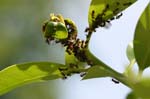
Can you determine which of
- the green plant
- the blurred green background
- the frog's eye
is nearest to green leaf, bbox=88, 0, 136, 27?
the green plant

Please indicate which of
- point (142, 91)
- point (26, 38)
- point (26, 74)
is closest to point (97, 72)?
point (142, 91)

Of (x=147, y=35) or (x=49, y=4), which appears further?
(x=49, y=4)

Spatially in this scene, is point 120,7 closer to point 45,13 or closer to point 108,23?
point 108,23

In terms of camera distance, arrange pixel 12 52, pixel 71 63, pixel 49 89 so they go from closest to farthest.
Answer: pixel 71 63 < pixel 49 89 < pixel 12 52

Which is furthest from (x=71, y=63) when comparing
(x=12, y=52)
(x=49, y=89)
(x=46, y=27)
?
(x=12, y=52)

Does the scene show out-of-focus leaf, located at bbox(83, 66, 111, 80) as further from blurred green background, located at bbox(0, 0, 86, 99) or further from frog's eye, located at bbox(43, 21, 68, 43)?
blurred green background, located at bbox(0, 0, 86, 99)

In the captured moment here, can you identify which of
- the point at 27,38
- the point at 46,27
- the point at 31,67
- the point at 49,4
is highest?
the point at 46,27

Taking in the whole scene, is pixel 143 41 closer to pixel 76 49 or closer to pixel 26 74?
pixel 76 49
